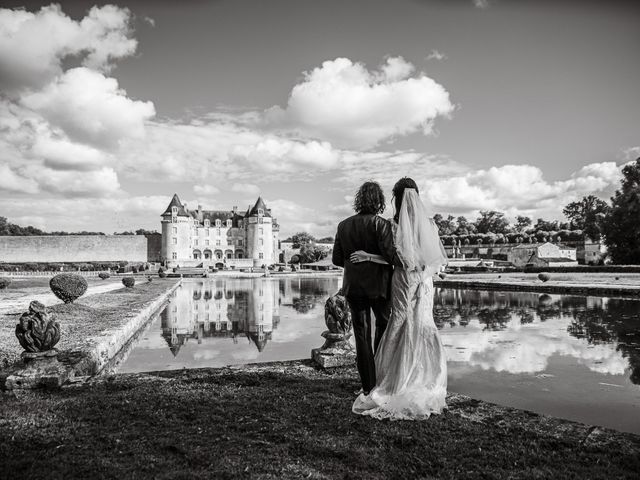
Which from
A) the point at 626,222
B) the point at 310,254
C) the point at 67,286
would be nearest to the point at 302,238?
the point at 310,254

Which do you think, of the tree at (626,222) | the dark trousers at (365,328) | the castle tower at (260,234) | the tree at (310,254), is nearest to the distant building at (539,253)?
the tree at (626,222)

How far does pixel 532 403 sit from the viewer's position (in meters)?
5.02

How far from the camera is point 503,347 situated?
833 cm

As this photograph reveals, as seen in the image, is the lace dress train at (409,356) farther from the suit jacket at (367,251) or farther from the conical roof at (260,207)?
the conical roof at (260,207)

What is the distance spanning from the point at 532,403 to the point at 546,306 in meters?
12.0

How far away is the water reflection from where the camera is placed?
23.3ft

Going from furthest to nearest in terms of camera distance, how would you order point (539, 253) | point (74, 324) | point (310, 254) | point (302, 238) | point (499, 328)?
point (302, 238), point (310, 254), point (539, 253), point (499, 328), point (74, 324)

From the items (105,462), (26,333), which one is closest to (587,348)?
(105,462)

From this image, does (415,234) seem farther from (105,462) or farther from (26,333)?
(26,333)

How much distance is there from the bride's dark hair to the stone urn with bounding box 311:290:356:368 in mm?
1915

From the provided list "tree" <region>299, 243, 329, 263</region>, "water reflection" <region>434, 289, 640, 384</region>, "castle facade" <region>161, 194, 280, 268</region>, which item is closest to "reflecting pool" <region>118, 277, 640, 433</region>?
"water reflection" <region>434, 289, 640, 384</region>

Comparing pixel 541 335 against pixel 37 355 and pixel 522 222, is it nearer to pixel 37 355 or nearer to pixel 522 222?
pixel 37 355

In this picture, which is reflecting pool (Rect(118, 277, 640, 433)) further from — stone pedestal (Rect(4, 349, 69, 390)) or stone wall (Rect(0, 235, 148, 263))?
stone wall (Rect(0, 235, 148, 263))

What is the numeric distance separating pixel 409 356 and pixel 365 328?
0.48 m
